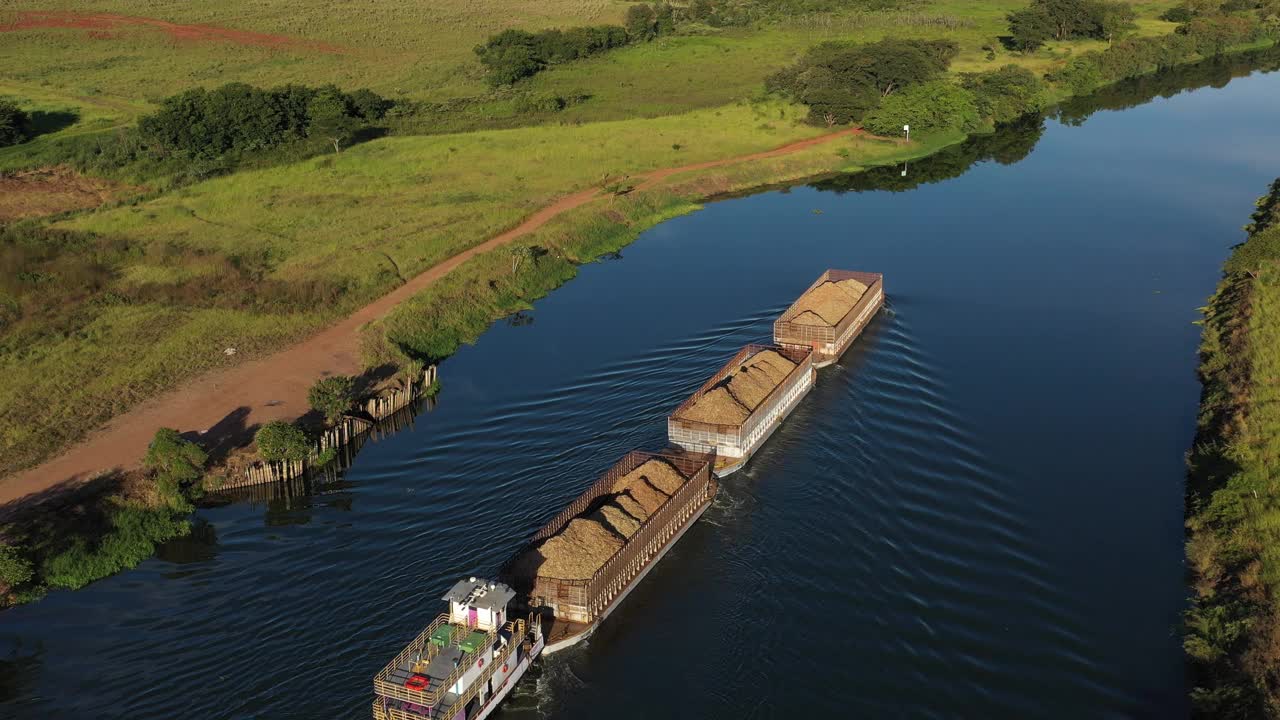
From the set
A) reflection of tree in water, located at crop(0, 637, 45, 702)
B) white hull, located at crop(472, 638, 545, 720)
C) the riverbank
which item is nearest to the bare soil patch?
reflection of tree in water, located at crop(0, 637, 45, 702)

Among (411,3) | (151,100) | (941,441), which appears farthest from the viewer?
(411,3)

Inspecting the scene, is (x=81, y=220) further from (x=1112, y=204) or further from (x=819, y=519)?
(x=1112, y=204)

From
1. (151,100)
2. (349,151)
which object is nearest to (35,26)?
(151,100)

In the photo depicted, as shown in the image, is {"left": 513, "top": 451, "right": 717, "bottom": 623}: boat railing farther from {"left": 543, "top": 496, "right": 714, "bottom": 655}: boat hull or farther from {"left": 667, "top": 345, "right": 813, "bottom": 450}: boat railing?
{"left": 667, "top": 345, "right": 813, "bottom": 450}: boat railing

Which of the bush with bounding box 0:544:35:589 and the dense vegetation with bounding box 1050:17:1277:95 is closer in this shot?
the bush with bounding box 0:544:35:589

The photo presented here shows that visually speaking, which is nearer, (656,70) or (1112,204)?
(1112,204)

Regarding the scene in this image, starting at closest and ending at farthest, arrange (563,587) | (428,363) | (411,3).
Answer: (563,587) → (428,363) → (411,3)

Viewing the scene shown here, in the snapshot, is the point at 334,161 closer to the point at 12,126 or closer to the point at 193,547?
the point at 12,126

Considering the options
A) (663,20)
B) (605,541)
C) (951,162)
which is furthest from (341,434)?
(663,20)
